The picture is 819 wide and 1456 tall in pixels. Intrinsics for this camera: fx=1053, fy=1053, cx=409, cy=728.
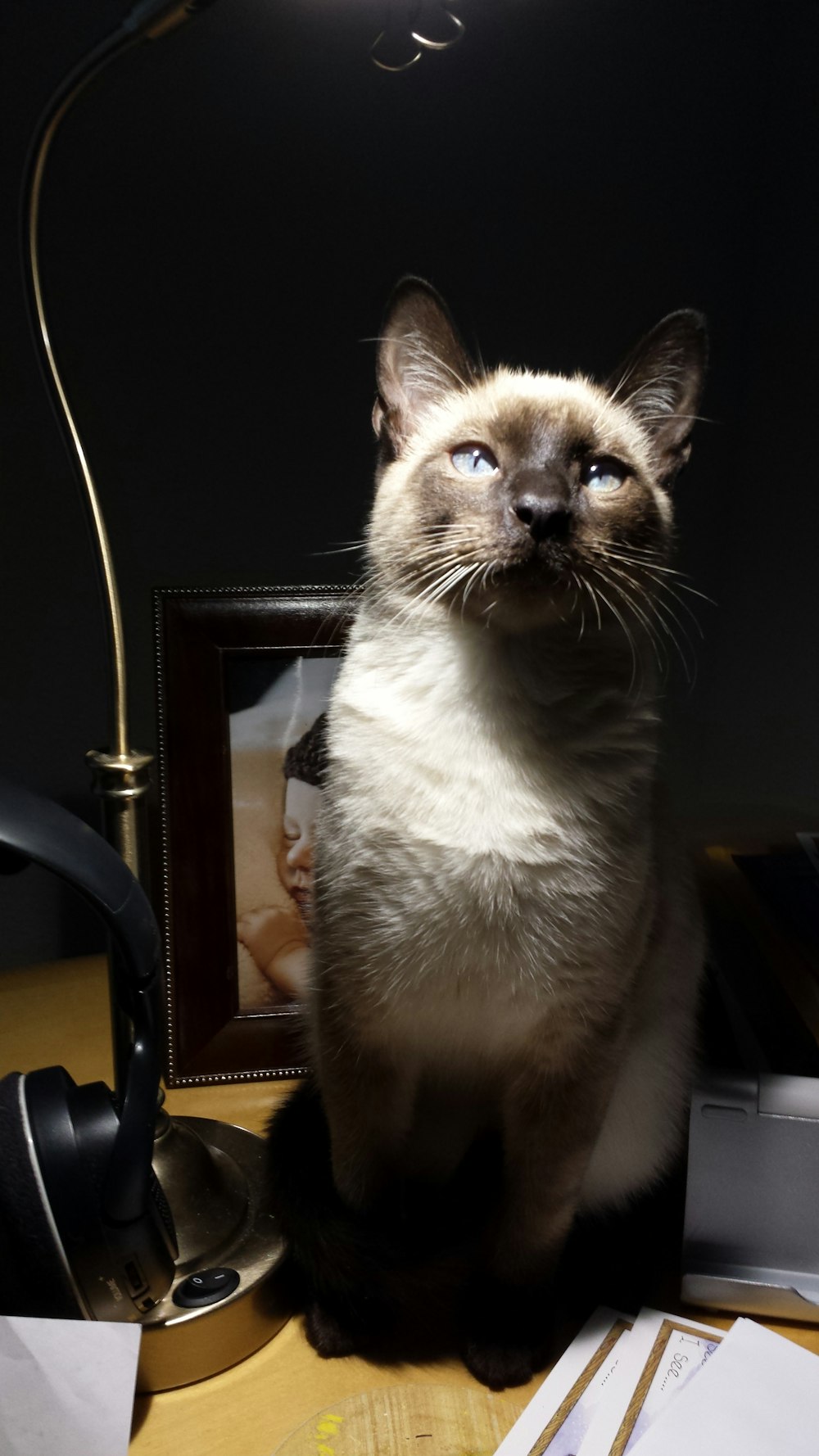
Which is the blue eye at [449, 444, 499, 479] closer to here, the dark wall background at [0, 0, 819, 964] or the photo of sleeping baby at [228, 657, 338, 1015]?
the photo of sleeping baby at [228, 657, 338, 1015]

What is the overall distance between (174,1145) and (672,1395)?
443 millimetres

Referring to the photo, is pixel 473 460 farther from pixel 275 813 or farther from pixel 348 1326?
pixel 348 1326

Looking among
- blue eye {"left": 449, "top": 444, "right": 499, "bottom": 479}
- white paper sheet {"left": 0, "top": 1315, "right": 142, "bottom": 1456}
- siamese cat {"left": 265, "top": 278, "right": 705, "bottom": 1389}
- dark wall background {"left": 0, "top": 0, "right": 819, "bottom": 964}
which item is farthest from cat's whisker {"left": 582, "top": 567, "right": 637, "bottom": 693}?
white paper sheet {"left": 0, "top": 1315, "right": 142, "bottom": 1456}

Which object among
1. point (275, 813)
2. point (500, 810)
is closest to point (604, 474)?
point (500, 810)

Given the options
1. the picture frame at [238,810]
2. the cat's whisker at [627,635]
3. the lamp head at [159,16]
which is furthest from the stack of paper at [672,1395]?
the lamp head at [159,16]

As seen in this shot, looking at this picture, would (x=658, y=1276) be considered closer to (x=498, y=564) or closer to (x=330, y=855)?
(x=330, y=855)

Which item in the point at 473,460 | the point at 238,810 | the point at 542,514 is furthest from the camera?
the point at 238,810

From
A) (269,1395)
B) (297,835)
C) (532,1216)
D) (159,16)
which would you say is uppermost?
(159,16)

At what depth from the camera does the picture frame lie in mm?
1052

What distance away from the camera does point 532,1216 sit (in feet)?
2.74

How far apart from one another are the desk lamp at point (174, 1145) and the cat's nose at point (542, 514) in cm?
34

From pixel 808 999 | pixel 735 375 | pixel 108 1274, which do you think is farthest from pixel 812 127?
pixel 108 1274

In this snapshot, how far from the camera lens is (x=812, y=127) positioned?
3.76 ft

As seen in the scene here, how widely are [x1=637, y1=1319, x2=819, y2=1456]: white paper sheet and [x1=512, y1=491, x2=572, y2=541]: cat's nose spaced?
623mm
